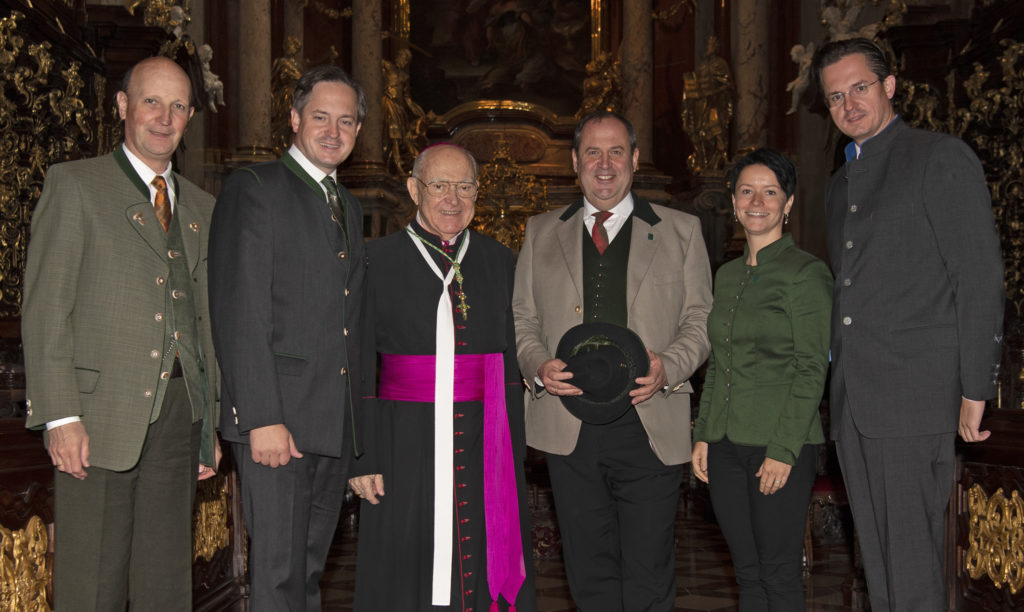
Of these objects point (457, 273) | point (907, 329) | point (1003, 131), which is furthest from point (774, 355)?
point (1003, 131)

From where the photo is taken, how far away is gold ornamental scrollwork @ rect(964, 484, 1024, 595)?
358 centimetres

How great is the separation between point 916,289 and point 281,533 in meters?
1.99

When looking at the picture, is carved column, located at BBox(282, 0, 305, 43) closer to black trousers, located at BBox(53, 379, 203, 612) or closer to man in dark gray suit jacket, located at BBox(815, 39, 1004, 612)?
black trousers, located at BBox(53, 379, 203, 612)

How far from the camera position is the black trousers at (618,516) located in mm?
3162

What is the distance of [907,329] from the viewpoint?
278 centimetres

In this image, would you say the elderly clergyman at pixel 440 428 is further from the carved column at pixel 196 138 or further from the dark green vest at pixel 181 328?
the carved column at pixel 196 138

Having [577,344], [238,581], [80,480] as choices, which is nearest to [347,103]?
[577,344]

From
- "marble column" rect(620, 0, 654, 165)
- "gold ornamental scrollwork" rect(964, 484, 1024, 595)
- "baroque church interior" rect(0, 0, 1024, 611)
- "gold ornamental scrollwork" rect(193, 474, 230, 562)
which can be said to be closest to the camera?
"gold ornamental scrollwork" rect(964, 484, 1024, 595)

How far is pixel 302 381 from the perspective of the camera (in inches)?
111

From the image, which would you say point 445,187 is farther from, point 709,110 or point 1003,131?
point 709,110

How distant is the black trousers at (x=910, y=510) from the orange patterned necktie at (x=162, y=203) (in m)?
2.27

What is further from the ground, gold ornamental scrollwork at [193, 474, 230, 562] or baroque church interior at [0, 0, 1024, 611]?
baroque church interior at [0, 0, 1024, 611]

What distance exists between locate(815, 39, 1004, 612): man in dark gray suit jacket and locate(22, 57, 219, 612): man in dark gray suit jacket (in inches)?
80.0

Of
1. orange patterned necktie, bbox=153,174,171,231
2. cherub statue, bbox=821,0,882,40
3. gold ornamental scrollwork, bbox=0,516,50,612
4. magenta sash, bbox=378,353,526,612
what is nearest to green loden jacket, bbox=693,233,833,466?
magenta sash, bbox=378,353,526,612
